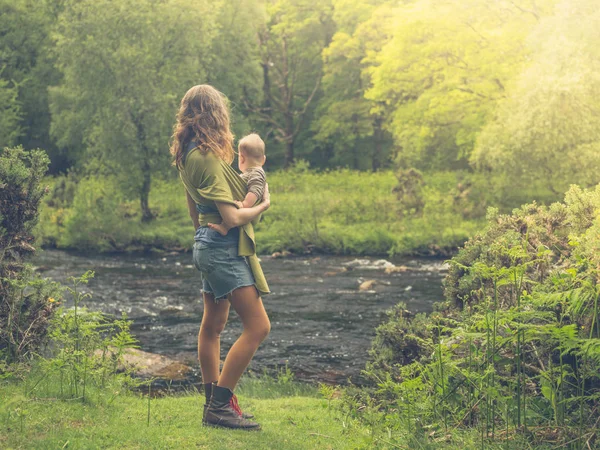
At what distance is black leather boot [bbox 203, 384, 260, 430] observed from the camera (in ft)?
19.3

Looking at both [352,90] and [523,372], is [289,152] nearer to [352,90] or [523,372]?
[352,90]

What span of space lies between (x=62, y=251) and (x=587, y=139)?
1824 centimetres

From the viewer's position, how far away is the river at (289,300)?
483 inches

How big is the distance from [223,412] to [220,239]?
1324 millimetres

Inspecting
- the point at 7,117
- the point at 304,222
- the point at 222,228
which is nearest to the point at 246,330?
the point at 222,228

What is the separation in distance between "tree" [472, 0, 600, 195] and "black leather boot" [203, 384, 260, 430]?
21.6 m

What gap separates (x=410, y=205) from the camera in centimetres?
2936

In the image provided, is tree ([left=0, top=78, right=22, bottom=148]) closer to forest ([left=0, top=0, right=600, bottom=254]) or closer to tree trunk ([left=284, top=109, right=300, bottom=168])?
forest ([left=0, top=0, right=600, bottom=254])

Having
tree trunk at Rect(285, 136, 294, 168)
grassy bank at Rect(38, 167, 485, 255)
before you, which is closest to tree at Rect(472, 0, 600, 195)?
grassy bank at Rect(38, 167, 485, 255)

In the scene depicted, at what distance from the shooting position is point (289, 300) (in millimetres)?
17438

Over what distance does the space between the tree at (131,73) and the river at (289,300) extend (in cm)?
572

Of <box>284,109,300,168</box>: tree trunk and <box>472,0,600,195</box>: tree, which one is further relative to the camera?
<box>284,109,300,168</box>: tree trunk

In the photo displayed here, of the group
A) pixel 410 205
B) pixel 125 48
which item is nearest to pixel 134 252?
pixel 125 48

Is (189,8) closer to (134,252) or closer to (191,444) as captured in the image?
(134,252)
